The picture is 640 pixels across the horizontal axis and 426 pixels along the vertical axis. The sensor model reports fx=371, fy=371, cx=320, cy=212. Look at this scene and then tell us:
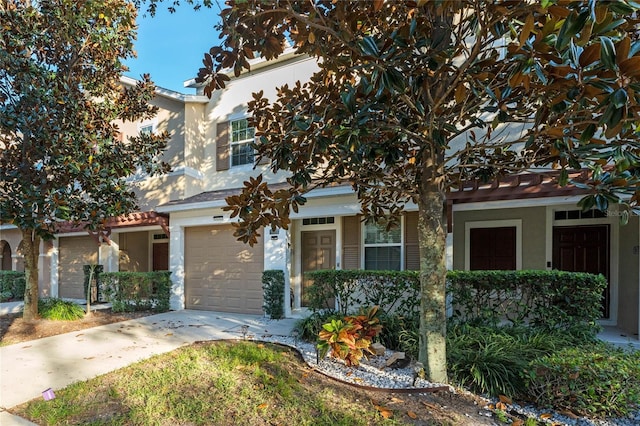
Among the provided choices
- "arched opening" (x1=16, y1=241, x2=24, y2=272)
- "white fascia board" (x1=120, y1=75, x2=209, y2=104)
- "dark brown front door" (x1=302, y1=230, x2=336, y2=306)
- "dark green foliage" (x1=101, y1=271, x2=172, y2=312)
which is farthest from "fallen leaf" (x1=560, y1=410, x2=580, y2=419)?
"arched opening" (x1=16, y1=241, x2=24, y2=272)

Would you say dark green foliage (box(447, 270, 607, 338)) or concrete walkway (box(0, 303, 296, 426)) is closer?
concrete walkway (box(0, 303, 296, 426))

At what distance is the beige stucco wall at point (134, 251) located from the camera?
1224cm

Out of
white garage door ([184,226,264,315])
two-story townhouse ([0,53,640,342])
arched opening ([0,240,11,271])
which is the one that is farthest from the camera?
arched opening ([0,240,11,271])

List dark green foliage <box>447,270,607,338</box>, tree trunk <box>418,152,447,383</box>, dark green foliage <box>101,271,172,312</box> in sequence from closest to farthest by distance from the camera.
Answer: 1. tree trunk <box>418,152,447,383</box>
2. dark green foliage <box>447,270,607,338</box>
3. dark green foliage <box>101,271,172,312</box>

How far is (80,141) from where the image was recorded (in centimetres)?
693

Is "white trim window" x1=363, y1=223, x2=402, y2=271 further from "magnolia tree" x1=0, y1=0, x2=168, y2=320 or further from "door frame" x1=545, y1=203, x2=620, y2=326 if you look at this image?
"magnolia tree" x1=0, y1=0, x2=168, y2=320

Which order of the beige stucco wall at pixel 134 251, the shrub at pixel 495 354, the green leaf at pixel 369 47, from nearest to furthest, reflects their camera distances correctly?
the green leaf at pixel 369 47 < the shrub at pixel 495 354 < the beige stucco wall at pixel 134 251

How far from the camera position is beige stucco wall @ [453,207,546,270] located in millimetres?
7629

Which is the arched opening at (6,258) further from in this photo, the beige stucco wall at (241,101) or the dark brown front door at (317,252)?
the dark brown front door at (317,252)

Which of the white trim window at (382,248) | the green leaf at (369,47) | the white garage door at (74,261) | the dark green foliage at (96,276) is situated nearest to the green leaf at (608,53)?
the green leaf at (369,47)

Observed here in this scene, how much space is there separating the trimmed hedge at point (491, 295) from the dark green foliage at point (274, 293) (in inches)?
61.4

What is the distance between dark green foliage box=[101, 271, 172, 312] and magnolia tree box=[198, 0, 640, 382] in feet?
22.0

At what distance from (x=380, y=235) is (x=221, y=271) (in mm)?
4321

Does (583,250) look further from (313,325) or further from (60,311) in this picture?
(60,311)
